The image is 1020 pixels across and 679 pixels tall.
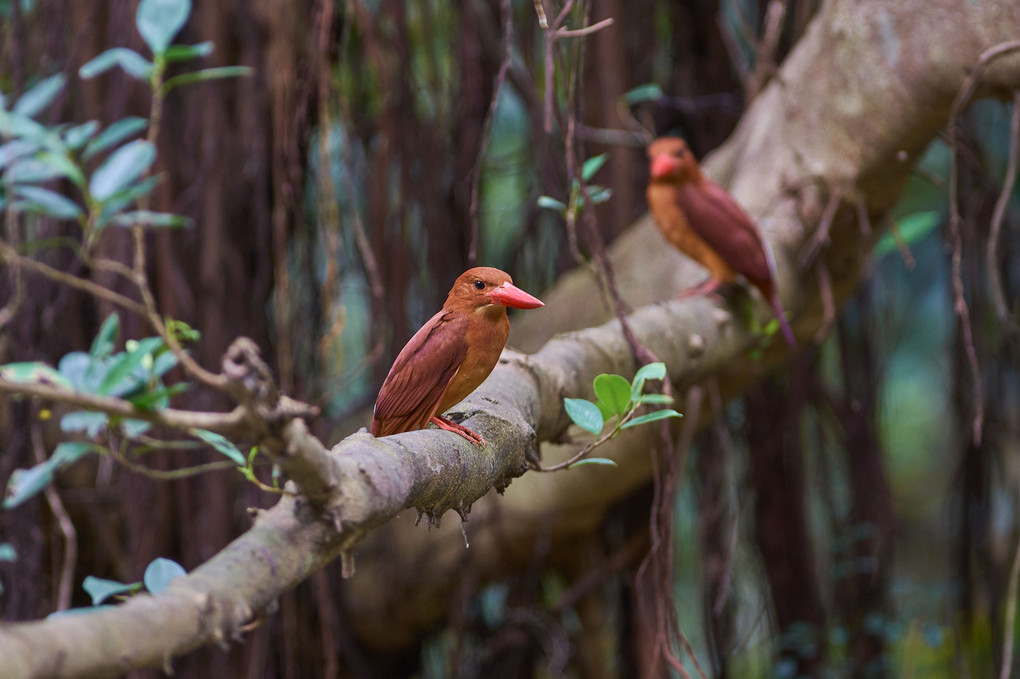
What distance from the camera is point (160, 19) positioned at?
5.02 feet

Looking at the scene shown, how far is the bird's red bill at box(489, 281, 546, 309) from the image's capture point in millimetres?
1142

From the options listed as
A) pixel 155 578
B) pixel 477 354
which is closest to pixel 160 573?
pixel 155 578

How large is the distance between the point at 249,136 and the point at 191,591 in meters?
1.88

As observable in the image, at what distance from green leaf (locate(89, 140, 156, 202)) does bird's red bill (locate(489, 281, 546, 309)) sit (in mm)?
745

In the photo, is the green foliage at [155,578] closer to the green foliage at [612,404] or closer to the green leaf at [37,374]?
the green leaf at [37,374]

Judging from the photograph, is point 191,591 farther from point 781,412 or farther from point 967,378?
point 967,378

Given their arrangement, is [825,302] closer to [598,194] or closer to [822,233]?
[822,233]

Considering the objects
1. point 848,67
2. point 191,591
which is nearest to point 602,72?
point 848,67

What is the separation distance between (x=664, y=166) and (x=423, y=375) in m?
1.25

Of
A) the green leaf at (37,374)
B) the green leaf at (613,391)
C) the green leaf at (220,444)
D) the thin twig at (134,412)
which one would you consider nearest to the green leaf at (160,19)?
the green leaf at (37,374)

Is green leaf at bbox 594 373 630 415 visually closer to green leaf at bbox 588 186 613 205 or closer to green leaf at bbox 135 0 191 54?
green leaf at bbox 588 186 613 205

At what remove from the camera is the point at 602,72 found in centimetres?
257

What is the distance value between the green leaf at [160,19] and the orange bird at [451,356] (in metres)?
0.75

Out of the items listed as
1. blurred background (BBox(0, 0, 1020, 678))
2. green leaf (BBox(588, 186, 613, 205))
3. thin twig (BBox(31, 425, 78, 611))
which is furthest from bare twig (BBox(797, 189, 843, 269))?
thin twig (BBox(31, 425, 78, 611))
